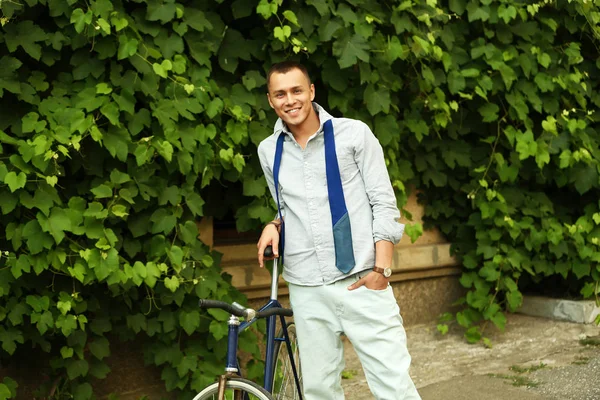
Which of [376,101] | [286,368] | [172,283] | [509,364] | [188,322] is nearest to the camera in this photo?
[286,368]

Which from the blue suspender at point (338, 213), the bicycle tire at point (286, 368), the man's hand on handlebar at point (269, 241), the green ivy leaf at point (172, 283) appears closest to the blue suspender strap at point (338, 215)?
the blue suspender at point (338, 213)

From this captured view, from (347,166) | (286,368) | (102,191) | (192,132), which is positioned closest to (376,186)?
(347,166)

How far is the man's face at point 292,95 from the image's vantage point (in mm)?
3377

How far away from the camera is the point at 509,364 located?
5.67 meters

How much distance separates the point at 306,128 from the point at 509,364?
2.90 metres

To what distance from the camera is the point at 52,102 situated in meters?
4.15

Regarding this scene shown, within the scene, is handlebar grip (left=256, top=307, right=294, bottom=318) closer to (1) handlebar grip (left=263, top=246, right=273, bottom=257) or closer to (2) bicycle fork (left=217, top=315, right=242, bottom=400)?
(2) bicycle fork (left=217, top=315, right=242, bottom=400)

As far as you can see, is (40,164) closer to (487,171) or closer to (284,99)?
(284,99)

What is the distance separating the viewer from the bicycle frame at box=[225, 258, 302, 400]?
3.09 meters

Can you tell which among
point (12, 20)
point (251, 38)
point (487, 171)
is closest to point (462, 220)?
point (487, 171)

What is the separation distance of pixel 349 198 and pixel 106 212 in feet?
4.33

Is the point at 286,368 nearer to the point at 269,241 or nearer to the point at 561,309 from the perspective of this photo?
the point at 269,241

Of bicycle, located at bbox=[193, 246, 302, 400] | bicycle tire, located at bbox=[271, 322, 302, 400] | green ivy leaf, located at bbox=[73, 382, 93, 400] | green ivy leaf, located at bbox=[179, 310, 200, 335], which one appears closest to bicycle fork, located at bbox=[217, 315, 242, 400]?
bicycle, located at bbox=[193, 246, 302, 400]

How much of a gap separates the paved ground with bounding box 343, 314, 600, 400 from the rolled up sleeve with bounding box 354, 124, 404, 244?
6.54ft
